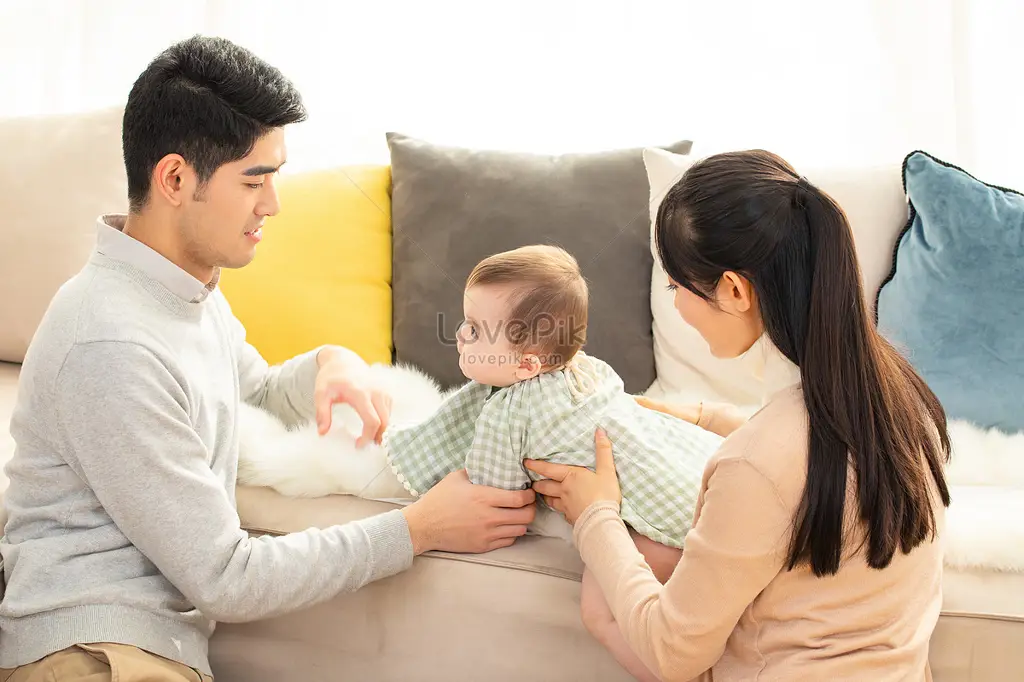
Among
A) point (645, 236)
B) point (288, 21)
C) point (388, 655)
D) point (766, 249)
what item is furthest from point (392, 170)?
point (766, 249)

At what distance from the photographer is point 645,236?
2.04 m

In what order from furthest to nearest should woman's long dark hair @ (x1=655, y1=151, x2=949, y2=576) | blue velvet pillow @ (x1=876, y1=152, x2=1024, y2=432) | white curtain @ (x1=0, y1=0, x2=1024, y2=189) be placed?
white curtain @ (x1=0, y1=0, x2=1024, y2=189) → blue velvet pillow @ (x1=876, y1=152, x2=1024, y2=432) → woman's long dark hair @ (x1=655, y1=151, x2=949, y2=576)

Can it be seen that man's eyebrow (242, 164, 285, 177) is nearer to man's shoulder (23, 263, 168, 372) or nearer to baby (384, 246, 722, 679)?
man's shoulder (23, 263, 168, 372)

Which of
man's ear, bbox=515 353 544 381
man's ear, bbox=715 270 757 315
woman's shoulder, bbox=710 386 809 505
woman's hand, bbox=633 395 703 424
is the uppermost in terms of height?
man's ear, bbox=715 270 757 315

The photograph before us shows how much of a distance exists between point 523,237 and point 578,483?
83 cm

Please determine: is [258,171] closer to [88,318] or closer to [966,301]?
[88,318]

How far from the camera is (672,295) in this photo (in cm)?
198

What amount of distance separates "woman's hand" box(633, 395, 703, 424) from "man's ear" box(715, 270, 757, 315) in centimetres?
53

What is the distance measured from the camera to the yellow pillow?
2006 millimetres

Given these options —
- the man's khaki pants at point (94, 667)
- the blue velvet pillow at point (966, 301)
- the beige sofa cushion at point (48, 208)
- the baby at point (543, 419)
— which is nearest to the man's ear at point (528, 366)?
the baby at point (543, 419)

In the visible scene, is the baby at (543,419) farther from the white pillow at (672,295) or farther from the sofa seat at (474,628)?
the white pillow at (672,295)

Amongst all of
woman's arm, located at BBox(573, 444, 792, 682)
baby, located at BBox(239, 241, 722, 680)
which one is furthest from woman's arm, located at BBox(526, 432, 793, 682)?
baby, located at BBox(239, 241, 722, 680)

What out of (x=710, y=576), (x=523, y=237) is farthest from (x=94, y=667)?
(x=523, y=237)

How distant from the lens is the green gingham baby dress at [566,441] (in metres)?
1.32
